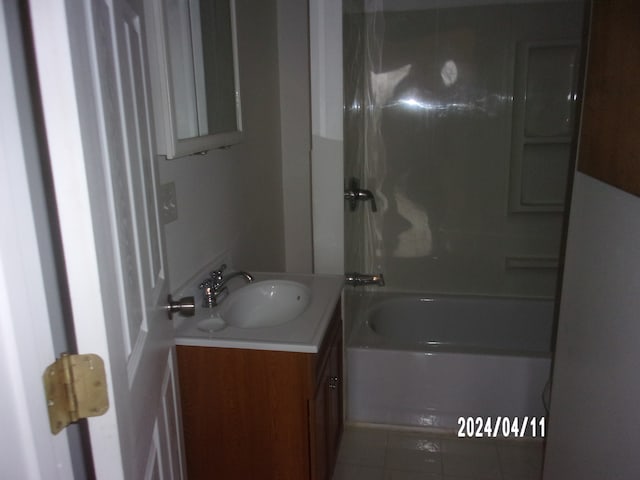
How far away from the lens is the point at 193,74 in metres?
1.53

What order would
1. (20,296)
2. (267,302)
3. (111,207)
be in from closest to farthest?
1. (20,296)
2. (111,207)
3. (267,302)

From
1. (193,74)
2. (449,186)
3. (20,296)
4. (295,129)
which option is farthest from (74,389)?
(449,186)

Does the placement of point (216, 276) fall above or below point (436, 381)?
above

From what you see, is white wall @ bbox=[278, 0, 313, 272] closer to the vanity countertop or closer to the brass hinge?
the vanity countertop

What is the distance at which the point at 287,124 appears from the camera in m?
2.71

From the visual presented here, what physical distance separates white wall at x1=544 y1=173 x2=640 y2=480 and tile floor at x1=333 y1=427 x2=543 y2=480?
50cm

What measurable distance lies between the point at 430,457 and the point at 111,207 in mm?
1841

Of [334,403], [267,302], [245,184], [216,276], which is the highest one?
[245,184]

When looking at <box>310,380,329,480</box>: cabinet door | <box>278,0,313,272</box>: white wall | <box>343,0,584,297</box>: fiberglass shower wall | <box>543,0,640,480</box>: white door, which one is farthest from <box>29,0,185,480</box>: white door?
<box>278,0,313,272</box>: white wall

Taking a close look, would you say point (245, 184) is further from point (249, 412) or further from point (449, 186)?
point (449, 186)

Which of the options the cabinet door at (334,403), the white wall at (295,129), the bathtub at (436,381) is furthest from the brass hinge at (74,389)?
the white wall at (295,129)

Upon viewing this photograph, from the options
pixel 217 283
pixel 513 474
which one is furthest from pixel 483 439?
pixel 217 283

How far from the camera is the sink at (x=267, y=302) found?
171cm
